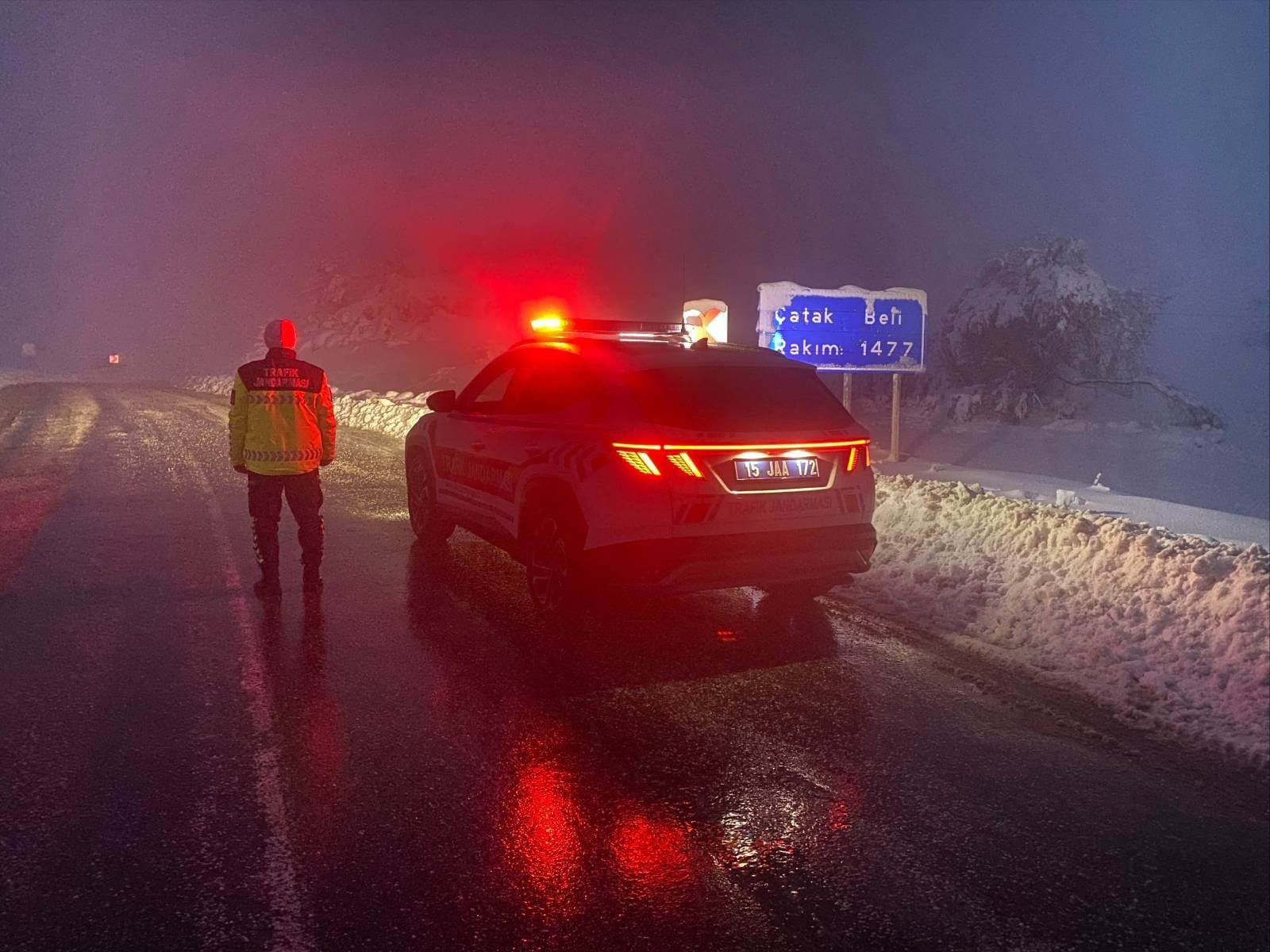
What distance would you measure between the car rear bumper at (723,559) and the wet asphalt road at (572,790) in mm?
488

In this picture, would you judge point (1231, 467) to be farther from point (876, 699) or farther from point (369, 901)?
point (369, 901)

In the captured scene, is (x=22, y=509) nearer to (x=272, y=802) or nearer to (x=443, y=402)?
(x=443, y=402)

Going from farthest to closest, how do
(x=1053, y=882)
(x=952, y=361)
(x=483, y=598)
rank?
(x=952, y=361) → (x=483, y=598) → (x=1053, y=882)

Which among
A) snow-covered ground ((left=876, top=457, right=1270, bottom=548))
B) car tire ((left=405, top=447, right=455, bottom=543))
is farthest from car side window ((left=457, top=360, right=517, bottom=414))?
snow-covered ground ((left=876, top=457, right=1270, bottom=548))

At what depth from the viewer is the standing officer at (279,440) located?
23.5ft

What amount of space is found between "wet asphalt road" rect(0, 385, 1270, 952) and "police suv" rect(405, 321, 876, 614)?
54cm

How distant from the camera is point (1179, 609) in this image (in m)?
6.24

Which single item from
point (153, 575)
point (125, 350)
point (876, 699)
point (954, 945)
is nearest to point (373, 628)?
point (153, 575)

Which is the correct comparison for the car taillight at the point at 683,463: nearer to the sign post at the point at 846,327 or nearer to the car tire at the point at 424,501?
the car tire at the point at 424,501

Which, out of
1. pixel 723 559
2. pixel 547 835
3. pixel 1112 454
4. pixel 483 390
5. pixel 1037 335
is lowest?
pixel 1112 454

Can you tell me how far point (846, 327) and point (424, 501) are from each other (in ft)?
22.7

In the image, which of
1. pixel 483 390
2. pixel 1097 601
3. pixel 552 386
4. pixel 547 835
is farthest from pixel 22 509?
pixel 1097 601

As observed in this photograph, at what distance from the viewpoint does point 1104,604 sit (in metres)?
6.58

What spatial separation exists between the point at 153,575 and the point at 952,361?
3139 centimetres
